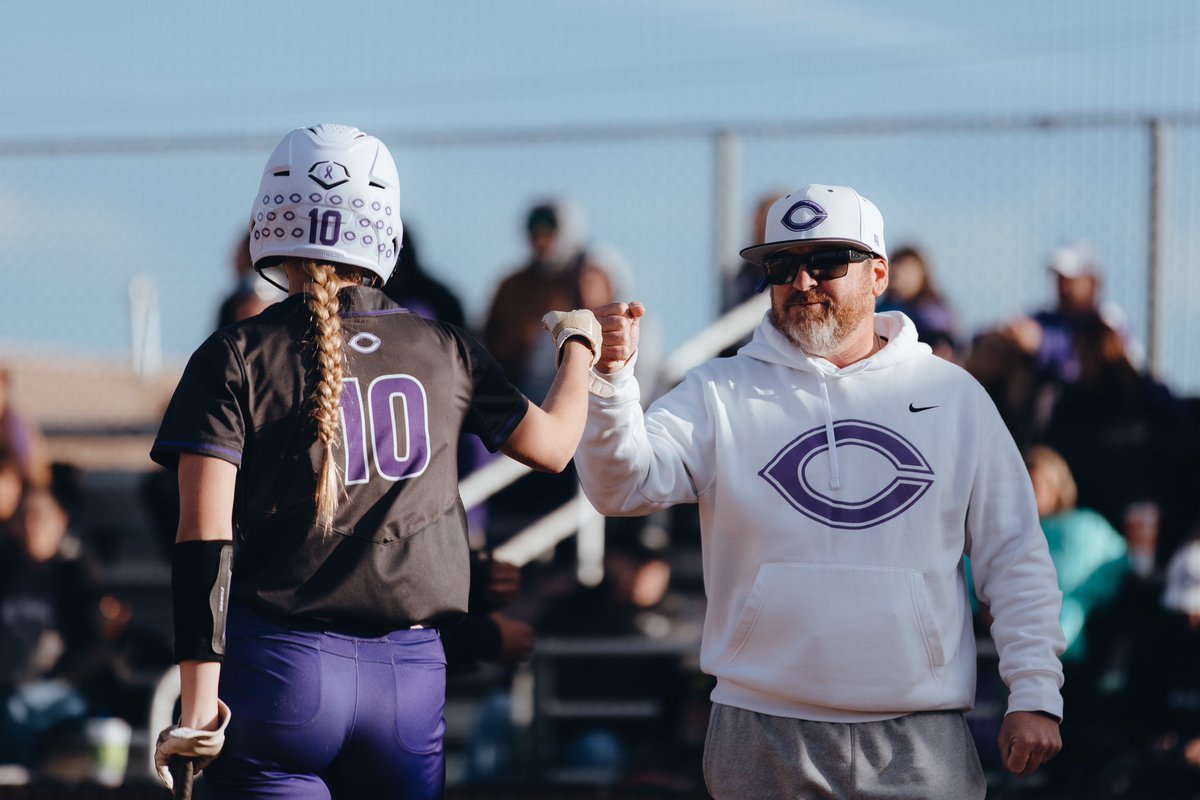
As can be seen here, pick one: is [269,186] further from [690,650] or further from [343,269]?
[690,650]

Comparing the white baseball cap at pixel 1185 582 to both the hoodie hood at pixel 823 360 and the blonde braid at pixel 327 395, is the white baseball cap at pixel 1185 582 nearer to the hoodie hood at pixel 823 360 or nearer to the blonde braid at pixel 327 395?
the hoodie hood at pixel 823 360

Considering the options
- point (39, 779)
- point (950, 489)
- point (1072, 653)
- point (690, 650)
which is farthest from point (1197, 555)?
point (39, 779)

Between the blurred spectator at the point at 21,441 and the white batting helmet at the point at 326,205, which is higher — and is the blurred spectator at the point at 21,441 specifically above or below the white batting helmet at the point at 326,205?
below

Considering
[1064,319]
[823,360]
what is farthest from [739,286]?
[823,360]

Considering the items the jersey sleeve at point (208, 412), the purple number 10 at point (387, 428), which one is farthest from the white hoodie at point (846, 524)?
the jersey sleeve at point (208, 412)

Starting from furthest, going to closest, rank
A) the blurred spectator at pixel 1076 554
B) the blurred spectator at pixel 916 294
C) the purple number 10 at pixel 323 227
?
the blurred spectator at pixel 916 294
the blurred spectator at pixel 1076 554
the purple number 10 at pixel 323 227

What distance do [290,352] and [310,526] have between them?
33 centimetres

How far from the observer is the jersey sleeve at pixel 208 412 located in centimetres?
283

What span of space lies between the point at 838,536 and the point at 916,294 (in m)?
3.76

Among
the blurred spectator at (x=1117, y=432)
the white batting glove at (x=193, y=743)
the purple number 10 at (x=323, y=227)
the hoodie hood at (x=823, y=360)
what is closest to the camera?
the white batting glove at (x=193, y=743)

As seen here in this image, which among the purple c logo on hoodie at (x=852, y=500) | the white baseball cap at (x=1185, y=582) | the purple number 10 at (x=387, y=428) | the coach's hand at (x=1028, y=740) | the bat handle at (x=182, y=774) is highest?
the purple number 10 at (x=387, y=428)

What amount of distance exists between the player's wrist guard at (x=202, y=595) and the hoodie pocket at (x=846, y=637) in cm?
123

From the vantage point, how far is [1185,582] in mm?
6316

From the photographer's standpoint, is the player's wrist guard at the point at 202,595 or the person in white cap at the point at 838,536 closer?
the player's wrist guard at the point at 202,595
